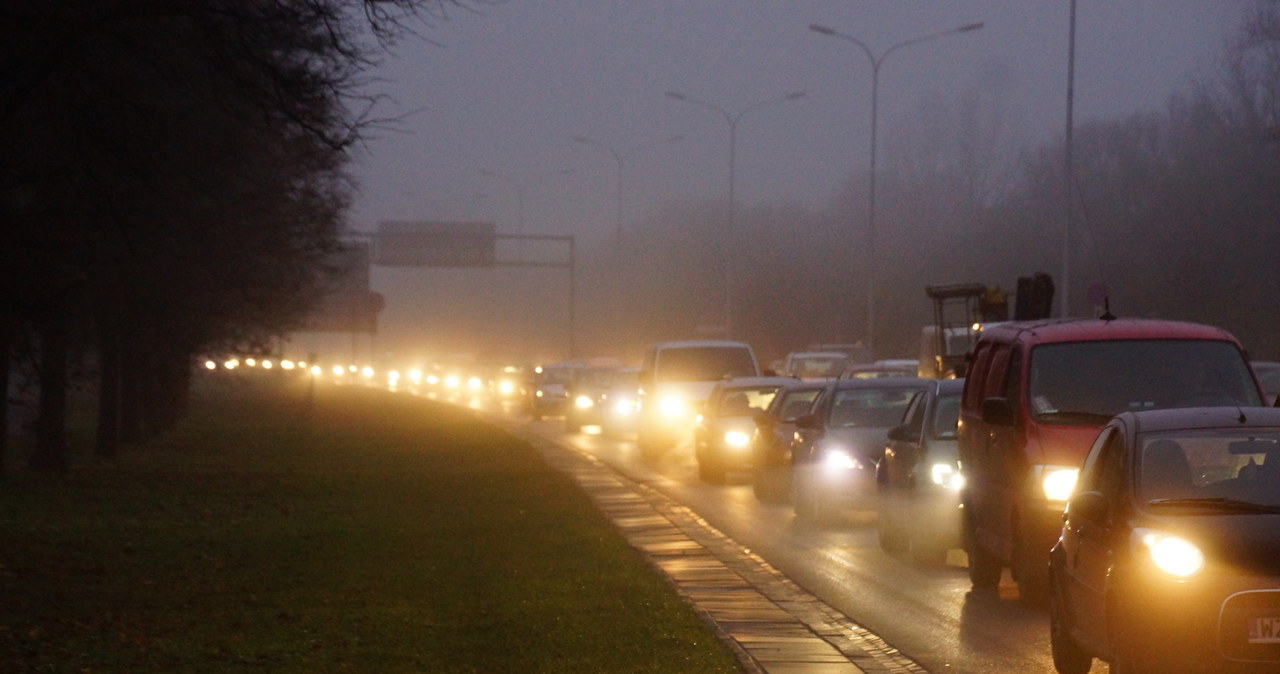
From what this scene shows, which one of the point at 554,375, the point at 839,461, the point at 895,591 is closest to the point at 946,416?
the point at 895,591

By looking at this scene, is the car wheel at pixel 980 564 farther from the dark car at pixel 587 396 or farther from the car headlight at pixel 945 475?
the dark car at pixel 587 396

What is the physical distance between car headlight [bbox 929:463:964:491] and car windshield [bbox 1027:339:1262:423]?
264cm

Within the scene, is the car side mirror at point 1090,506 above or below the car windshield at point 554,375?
below

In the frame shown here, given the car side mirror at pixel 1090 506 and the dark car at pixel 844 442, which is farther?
the dark car at pixel 844 442

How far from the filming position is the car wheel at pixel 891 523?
16.4 metres

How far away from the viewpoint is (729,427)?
27094 millimetres

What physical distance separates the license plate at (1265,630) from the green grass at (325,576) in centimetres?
332

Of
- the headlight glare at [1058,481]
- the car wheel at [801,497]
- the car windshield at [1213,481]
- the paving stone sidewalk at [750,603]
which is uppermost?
the car windshield at [1213,481]

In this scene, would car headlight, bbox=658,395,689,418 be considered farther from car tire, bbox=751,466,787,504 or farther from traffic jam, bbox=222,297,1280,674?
car tire, bbox=751,466,787,504

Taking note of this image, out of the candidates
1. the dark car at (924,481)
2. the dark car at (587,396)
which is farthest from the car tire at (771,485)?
the dark car at (587,396)

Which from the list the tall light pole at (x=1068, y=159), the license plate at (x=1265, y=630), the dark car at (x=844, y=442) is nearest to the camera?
the license plate at (x=1265, y=630)

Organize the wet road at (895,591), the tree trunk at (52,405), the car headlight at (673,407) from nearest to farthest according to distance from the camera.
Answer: the wet road at (895,591)
the tree trunk at (52,405)
the car headlight at (673,407)

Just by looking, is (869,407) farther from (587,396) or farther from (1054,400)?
(587,396)

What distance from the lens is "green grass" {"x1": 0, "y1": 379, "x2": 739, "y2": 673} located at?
10.5 m
